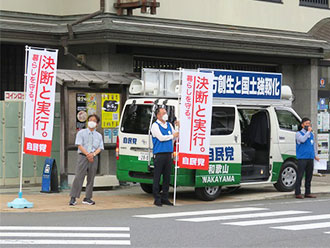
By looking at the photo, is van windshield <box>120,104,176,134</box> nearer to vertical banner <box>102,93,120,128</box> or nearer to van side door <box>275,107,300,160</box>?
vertical banner <box>102,93,120,128</box>

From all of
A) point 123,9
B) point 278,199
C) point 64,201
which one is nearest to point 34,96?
point 64,201

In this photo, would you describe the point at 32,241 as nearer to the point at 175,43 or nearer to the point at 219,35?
→ the point at 175,43

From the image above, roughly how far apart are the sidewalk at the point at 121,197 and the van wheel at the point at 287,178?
0.22 m

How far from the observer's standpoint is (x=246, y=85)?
17.0m

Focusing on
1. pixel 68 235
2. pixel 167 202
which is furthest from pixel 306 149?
pixel 68 235

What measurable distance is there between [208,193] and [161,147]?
6.12 feet

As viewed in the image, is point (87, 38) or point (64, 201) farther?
point (87, 38)

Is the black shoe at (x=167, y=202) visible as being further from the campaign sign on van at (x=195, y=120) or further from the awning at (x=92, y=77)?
the awning at (x=92, y=77)

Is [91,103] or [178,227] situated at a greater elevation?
[91,103]

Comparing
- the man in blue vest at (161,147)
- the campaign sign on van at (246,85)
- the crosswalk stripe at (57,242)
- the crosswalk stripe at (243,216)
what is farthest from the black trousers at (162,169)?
the crosswalk stripe at (57,242)

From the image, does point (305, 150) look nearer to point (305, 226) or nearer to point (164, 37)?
point (164, 37)

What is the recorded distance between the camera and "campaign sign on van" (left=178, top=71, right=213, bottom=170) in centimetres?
1555

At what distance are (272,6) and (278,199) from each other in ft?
25.1

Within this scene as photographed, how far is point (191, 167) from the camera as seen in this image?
51.2ft
